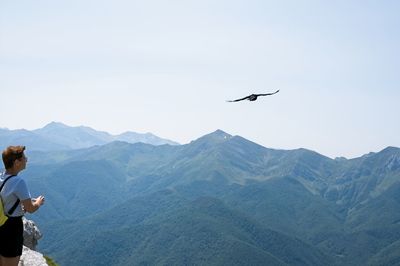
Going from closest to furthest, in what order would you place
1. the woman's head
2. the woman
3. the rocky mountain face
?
the woman, the woman's head, the rocky mountain face

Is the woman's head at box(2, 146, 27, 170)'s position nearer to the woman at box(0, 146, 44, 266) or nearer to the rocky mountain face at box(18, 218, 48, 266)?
the woman at box(0, 146, 44, 266)

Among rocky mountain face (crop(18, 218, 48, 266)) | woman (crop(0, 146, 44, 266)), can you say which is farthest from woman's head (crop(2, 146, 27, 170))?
rocky mountain face (crop(18, 218, 48, 266))

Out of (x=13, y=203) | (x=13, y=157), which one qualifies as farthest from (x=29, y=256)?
(x=13, y=157)

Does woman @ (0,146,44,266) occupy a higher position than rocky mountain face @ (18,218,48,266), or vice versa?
woman @ (0,146,44,266)

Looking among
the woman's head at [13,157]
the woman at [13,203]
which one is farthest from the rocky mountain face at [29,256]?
→ the woman's head at [13,157]

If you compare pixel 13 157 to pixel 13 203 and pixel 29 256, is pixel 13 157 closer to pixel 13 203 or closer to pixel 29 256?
pixel 13 203

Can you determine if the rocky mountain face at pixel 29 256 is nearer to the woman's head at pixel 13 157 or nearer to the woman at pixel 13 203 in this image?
the woman at pixel 13 203

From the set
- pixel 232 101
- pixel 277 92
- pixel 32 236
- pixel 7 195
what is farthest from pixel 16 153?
pixel 32 236
